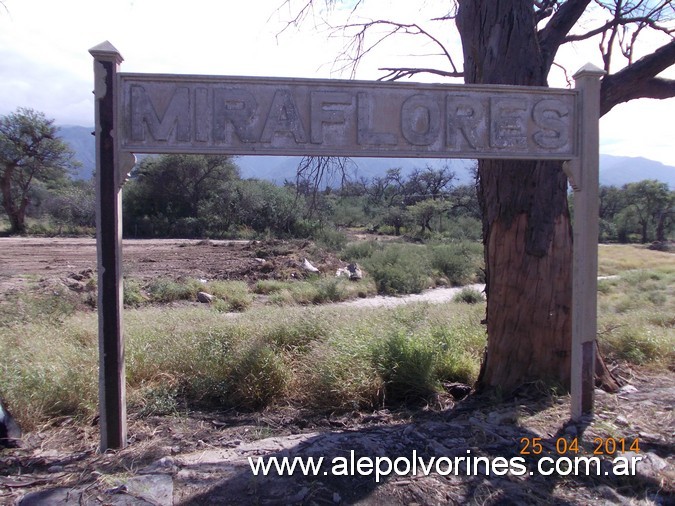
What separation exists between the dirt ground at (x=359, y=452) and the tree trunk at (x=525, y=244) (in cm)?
38

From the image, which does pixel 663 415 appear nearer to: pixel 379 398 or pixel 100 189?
pixel 379 398

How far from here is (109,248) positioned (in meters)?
3.68

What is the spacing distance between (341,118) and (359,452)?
7.53ft

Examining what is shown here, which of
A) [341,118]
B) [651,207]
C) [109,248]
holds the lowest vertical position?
[109,248]

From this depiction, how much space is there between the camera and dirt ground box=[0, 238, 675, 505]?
3234mm

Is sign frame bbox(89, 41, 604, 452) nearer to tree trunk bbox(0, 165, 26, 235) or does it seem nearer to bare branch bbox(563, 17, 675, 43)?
bare branch bbox(563, 17, 675, 43)

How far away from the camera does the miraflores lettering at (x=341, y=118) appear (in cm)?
376

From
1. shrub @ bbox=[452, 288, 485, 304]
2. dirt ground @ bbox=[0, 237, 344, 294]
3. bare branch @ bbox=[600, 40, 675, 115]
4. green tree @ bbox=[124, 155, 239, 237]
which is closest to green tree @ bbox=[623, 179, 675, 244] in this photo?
dirt ground @ bbox=[0, 237, 344, 294]

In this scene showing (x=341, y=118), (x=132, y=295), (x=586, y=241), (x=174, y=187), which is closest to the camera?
(x=341, y=118)

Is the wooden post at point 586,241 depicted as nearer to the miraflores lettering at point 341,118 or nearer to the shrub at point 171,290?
the miraflores lettering at point 341,118

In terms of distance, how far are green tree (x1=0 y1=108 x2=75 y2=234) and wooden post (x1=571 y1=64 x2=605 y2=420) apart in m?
34.4

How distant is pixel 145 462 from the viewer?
3.61 m

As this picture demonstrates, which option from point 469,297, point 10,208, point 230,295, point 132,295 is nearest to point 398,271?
point 469,297

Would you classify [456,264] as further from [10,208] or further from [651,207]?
[651,207]
